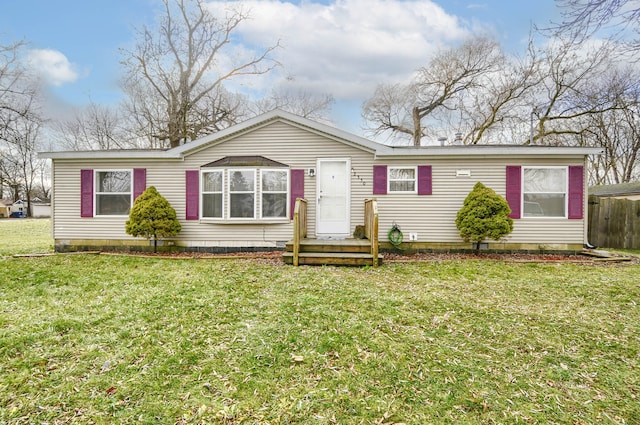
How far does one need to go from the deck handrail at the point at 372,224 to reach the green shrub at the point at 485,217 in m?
2.35

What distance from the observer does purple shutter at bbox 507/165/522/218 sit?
318 inches

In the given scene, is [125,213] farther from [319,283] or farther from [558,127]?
[558,127]

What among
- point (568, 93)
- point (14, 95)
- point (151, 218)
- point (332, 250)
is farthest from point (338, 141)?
point (568, 93)

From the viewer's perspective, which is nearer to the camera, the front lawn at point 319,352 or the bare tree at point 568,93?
the front lawn at point 319,352

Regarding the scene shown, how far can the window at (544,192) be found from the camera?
808 centimetres

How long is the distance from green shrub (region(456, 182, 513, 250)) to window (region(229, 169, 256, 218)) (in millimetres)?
5422

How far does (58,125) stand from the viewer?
23.7m

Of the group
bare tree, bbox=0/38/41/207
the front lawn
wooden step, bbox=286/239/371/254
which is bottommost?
the front lawn

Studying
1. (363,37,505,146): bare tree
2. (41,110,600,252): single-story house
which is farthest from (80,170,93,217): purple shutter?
(363,37,505,146): bare tree

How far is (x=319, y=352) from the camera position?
2.92m

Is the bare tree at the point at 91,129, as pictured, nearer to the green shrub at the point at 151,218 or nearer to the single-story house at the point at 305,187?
the single-story house at the point at 305,187

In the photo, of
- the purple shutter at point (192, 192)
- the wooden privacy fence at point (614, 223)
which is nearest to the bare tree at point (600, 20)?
the wooden privacy fence at point (614, 223)

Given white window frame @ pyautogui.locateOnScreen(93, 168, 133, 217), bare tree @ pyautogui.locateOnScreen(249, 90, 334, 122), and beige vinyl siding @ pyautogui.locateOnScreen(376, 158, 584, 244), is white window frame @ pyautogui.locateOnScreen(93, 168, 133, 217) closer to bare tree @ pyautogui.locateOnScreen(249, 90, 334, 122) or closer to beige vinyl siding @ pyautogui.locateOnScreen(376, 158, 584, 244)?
beige vinyl siding @ pyautogui.locateOnScreen(376, 158, 584, 244)

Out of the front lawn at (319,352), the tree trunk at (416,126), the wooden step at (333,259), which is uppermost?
the tree trunk at (416,126)
